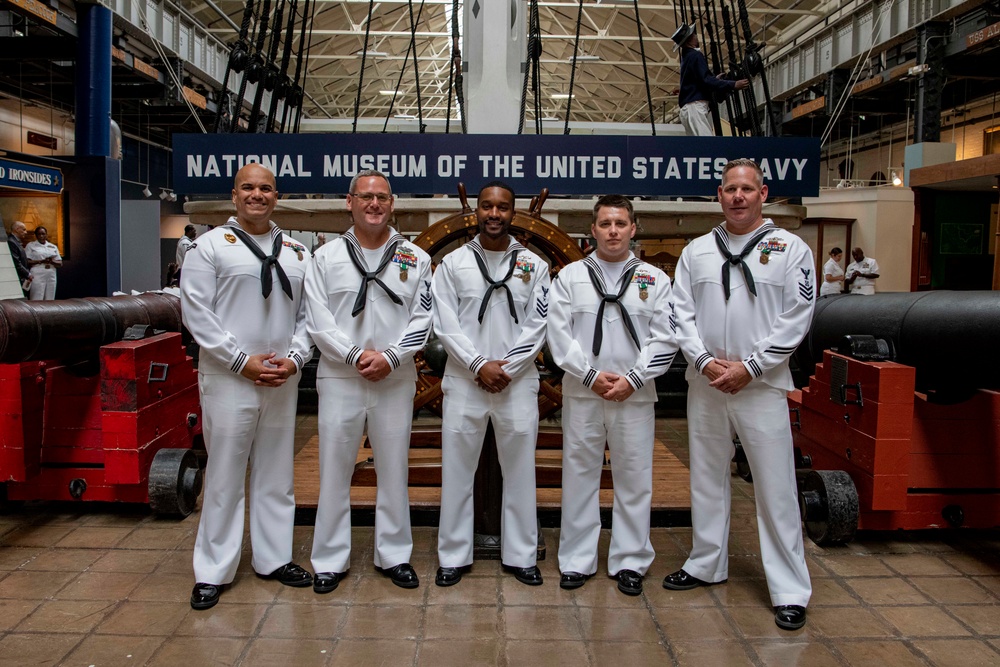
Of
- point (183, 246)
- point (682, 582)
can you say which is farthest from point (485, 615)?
point (183, 246)

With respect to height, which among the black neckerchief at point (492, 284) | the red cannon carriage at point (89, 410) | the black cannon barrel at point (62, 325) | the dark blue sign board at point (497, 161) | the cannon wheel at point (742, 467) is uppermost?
the dark blue sign board at point (497, 161)

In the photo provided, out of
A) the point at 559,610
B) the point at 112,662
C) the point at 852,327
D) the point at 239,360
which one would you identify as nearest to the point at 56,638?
the point at 112,662

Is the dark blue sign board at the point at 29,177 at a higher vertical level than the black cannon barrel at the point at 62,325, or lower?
higher

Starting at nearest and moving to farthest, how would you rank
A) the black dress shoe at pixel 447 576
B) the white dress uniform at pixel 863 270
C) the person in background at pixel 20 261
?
the black dress shoe at pixel 447 576 → the person in background at pixel 20 261 → the white dress uniform at pixel 863 270

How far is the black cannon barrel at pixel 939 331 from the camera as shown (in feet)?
10.3

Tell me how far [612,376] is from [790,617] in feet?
3.48

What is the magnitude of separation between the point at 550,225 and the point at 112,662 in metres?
2.72

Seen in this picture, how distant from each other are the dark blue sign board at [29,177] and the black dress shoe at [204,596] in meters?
9.43

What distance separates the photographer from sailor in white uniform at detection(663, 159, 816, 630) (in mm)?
2855

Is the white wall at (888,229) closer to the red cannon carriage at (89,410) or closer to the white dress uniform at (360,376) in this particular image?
the white dress uniform at (360,376)

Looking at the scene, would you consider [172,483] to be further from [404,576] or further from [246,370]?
[404,576]

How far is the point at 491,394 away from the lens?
3.13 metres

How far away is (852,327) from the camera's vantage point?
3963 mm

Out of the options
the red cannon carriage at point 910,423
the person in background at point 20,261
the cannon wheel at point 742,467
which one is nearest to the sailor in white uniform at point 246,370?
the red cannon carriage at point 910,423
